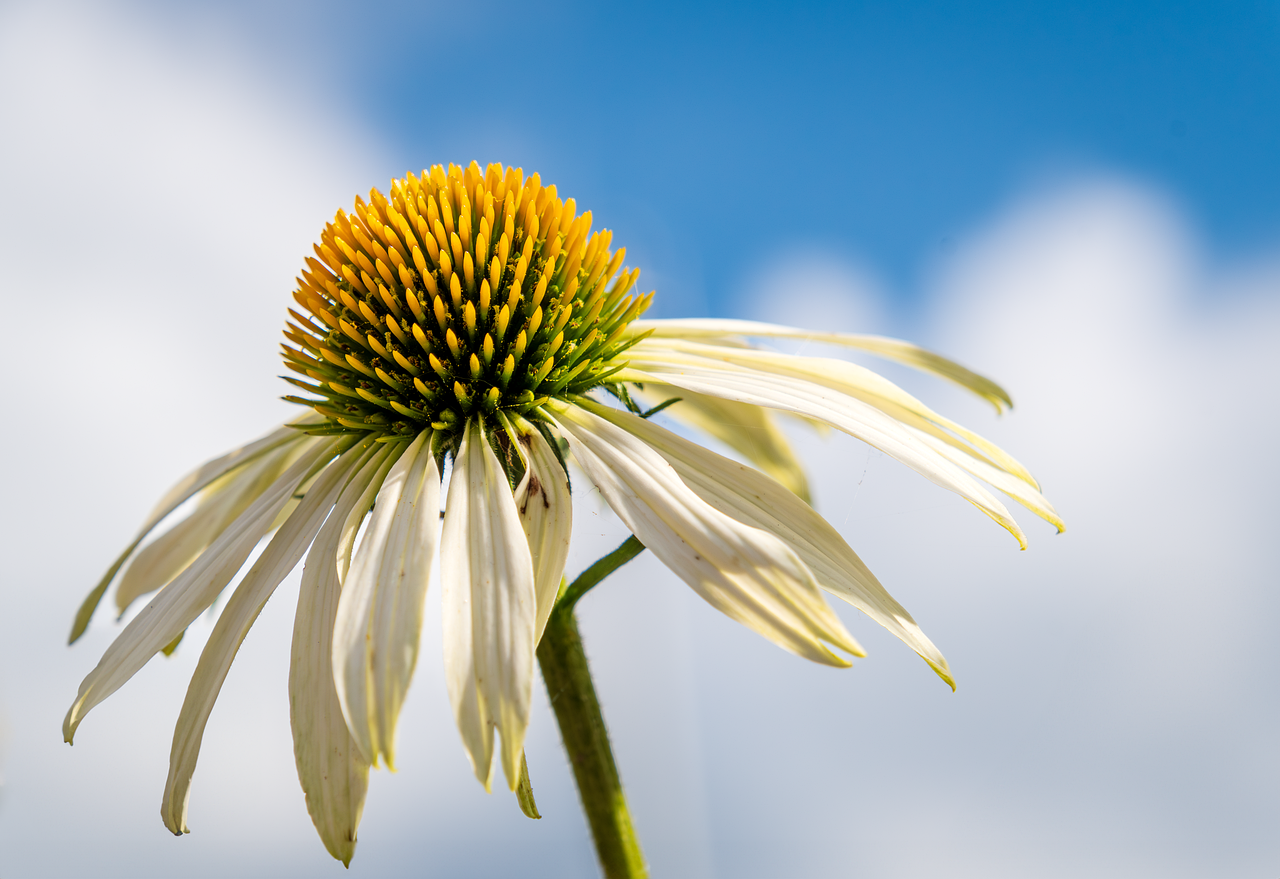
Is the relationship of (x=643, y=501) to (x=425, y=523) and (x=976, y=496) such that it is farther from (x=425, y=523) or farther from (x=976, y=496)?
(x=976, y=496)

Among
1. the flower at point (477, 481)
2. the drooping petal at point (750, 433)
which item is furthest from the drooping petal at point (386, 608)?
the drooping petal at point (750, 433)

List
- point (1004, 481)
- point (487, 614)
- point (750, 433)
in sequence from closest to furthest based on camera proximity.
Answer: point (487, 614) → point (1004, 481) → point (750, 433)

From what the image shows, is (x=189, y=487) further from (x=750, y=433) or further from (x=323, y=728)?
(x=750, y=433)

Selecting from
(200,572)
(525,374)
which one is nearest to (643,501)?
(525,374)

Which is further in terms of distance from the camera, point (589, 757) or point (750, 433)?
point (750, 433)

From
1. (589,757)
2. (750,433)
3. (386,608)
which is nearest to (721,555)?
(386,608)

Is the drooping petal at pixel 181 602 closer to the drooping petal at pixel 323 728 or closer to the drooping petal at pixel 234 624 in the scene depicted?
the drooping petal at pixel 234 624
